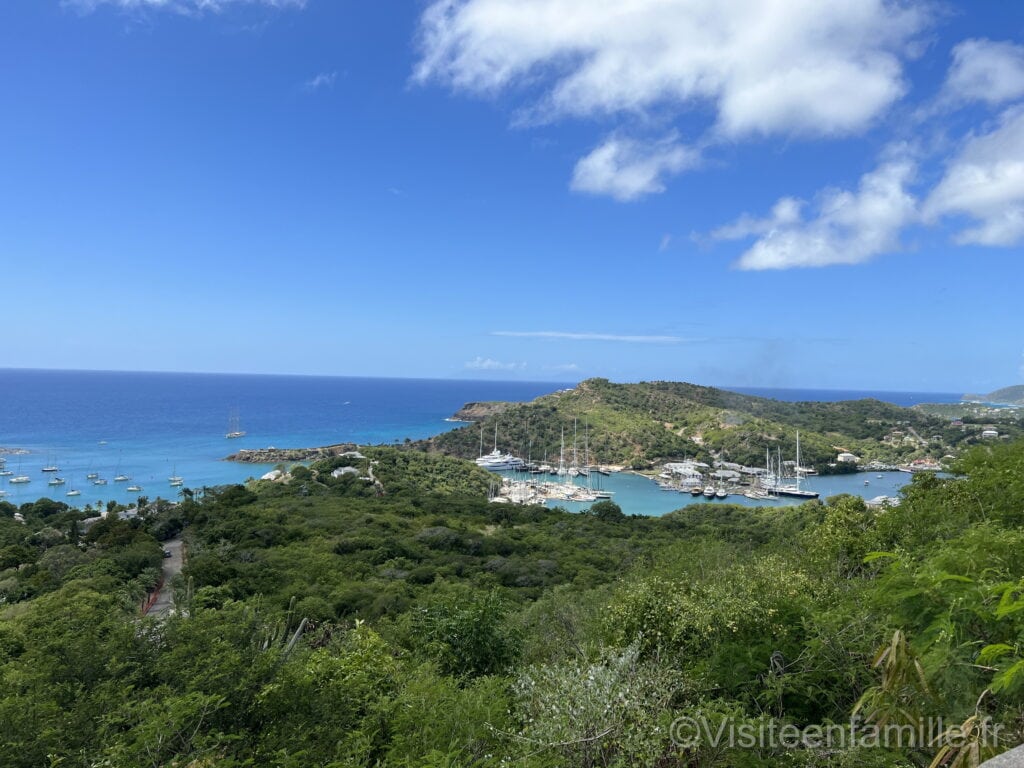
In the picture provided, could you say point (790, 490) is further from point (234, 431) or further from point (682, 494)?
point (234, 431)

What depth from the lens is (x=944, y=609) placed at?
4.74m

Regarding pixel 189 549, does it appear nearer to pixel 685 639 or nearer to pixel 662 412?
pixel 685 639

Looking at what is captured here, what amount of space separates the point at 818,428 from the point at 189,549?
96.9 m

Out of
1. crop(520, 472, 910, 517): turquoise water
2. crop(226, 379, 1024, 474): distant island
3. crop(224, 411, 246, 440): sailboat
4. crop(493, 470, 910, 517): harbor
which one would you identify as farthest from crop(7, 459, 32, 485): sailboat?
crop(520, 472, 910, 517): turquoise water

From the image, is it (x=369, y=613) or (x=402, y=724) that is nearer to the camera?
(x=402, y=724)

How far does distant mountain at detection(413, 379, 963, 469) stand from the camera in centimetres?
7925

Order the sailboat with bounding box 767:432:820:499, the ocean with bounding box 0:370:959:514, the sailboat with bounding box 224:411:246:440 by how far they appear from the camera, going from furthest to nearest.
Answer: the sailboat with bounding box 224:411:246:440, the sailboat with bounding box 767:432:820:499, the ocean with bounding box 0:370:959:514

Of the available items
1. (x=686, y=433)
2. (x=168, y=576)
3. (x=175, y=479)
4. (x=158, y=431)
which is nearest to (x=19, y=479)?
(x=175, y=479)

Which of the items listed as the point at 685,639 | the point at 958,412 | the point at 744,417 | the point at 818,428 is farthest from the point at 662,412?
the point at 685,639

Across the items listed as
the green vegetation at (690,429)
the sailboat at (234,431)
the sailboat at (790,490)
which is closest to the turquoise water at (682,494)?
the sailboat at (790,490)

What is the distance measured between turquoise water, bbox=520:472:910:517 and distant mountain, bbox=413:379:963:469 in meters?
5.30

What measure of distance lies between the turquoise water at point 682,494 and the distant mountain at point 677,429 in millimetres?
5301

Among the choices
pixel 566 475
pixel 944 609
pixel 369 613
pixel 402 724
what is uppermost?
pixel 944 609

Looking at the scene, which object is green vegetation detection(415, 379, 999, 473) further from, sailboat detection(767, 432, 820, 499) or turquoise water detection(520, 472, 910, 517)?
sailboat detection(767, 432, 820, 499)
